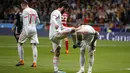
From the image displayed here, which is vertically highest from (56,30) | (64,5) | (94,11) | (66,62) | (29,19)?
(64,5)

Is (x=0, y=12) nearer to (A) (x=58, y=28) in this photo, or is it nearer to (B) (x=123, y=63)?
(B) (x=123, y=63)

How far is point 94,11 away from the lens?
38312 millimetres

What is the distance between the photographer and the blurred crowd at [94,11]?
37.0m

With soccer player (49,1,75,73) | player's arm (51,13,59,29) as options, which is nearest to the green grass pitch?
soccer player (49,1,75,73)

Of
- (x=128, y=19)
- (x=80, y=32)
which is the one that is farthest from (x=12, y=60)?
(x=128, y=19)

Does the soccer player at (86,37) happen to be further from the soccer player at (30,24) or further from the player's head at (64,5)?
the soccer player at (30,24)

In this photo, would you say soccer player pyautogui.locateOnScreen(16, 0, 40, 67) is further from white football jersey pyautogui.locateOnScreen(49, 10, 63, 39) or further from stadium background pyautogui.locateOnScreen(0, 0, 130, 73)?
stadium background pyautogui.locateOnScreen(0, 0, 130, 73)

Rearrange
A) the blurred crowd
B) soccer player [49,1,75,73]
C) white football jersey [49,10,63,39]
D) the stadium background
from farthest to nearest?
the blurred crowd < the stadium background < white football jersey [49,10,63,39] < soccer player [49,1,75,73]

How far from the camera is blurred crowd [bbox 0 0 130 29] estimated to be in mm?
37031

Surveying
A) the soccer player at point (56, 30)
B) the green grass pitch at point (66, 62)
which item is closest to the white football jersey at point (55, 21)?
the soccer player at point (56, 30)

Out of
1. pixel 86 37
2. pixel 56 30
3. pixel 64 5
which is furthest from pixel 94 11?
pixel 86 37

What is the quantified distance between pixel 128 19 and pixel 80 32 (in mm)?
22249

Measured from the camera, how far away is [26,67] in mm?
18328

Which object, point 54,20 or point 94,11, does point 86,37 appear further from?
point 94,11
